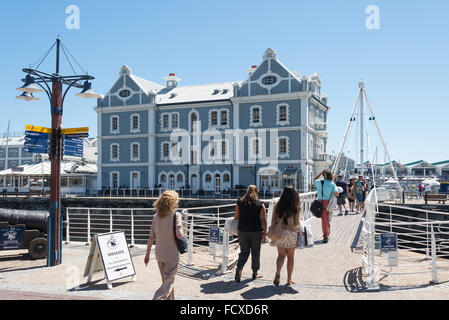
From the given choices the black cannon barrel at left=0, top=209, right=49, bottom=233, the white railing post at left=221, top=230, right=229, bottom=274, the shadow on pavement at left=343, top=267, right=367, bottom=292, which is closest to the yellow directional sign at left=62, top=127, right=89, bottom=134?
the black cannon barrel at left=0, top=209, right=49, bottom=233

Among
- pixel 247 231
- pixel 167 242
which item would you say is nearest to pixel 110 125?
pixel 247 231

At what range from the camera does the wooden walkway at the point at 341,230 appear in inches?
417

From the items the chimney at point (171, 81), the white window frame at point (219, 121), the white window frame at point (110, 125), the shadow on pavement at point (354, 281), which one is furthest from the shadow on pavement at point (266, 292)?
the chimney at point (171, 81)

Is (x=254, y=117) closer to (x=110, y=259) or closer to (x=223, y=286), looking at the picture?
(x=110, y=259)

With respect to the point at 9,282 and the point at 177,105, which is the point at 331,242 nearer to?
the point at 9,282

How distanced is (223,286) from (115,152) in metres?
37.5

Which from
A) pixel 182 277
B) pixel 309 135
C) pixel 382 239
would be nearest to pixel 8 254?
pixel 182 277

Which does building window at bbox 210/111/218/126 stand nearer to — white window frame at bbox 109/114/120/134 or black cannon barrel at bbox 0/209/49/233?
white window frame at bbox 109/114/120/134

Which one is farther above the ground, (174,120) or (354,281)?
(174,120)

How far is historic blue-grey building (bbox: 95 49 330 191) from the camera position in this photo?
35.6 meters

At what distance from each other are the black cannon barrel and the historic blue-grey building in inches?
1039

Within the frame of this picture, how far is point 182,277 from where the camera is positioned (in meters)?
7.55

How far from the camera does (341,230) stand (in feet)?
41.3

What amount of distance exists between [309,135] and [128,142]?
60.8ft
